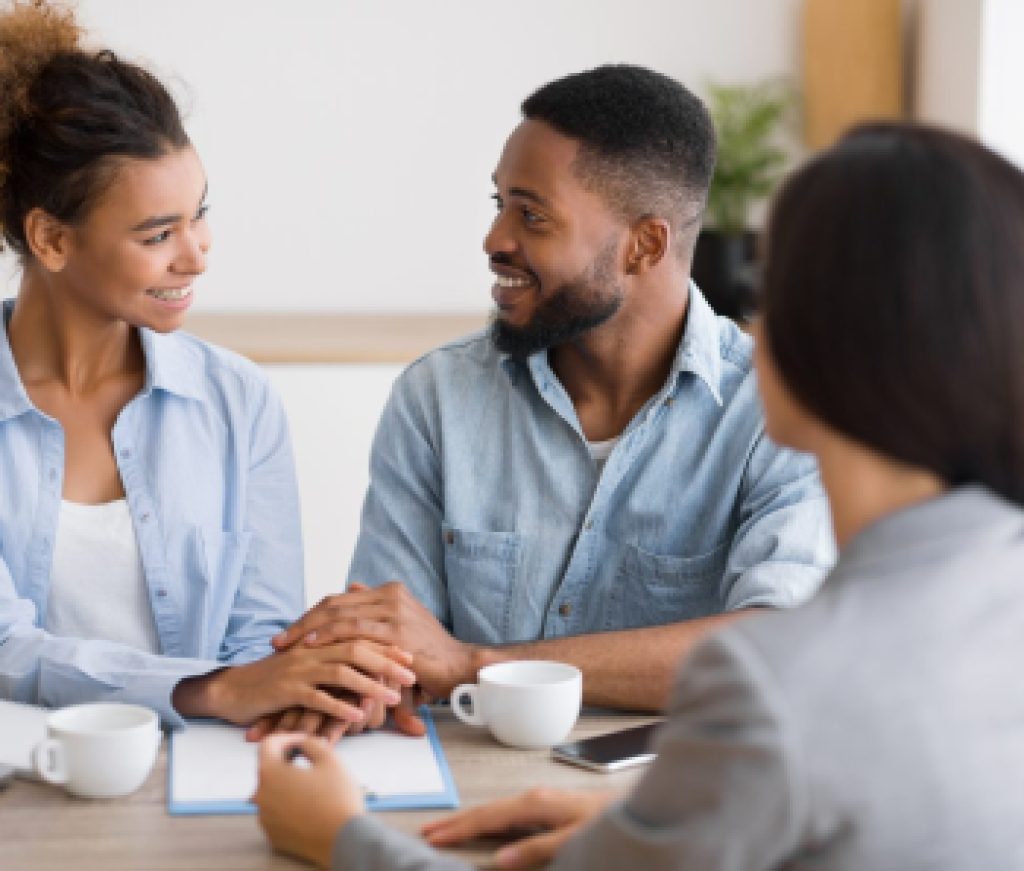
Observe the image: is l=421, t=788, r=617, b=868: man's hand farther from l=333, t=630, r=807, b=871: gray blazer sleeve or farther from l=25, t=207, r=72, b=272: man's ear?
l=25, t=207, r=72, b=272: man's ear

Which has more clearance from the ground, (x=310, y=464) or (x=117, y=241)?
(x=117, y=241)

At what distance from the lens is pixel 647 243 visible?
6.77ft

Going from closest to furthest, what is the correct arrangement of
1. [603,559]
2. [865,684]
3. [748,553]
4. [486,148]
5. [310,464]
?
[865,684], [748,553], [603,559], [310,464], [486,148]

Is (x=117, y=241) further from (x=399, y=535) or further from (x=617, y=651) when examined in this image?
(x=617, y=651)

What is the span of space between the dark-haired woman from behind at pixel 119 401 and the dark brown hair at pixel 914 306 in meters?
1.17

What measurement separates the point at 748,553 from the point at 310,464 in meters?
1.72

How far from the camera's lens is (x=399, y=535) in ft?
6.39

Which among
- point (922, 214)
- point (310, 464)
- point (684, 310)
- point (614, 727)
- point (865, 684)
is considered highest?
point (922, 214)

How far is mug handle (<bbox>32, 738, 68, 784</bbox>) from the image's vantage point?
1271 mm

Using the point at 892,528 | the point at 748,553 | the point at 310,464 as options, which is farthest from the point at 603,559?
the point at 310,464

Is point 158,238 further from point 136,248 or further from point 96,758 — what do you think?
point 96,758

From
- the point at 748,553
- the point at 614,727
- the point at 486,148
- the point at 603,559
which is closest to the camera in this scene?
the point at 614,727

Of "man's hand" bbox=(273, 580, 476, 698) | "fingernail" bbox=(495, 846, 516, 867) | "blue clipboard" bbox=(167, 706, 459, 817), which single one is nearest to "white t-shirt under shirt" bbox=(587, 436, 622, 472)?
"man's hand" bbox=(273, 580, 476, 698)

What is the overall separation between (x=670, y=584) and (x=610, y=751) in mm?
471
